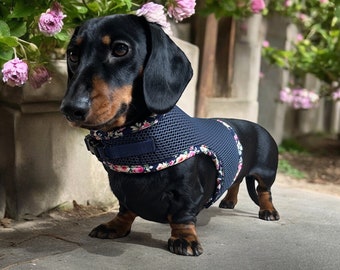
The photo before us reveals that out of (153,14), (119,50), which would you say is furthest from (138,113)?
(153,14)

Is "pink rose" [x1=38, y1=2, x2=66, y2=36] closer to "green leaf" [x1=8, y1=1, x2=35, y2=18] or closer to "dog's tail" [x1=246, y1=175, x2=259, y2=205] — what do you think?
"green leaf" [x1=8, y1=1, x2=35, y2=18]

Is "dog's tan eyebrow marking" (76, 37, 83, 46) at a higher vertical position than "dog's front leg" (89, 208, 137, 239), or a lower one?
higher

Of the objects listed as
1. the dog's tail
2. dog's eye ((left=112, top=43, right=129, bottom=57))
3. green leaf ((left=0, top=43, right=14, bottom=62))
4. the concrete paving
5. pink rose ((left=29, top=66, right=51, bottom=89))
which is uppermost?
dog's eye ((left=112, top=43, right=129, bottom=57))

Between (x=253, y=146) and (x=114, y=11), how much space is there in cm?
85

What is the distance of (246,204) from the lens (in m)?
2.88

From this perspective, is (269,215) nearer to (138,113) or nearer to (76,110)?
(138,113)

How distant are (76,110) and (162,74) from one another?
319 millimetres

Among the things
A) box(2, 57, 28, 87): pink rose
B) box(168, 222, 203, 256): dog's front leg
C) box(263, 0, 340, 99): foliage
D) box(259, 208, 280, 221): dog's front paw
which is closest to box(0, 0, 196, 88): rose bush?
box(2, 57, 28, 87): pink rose

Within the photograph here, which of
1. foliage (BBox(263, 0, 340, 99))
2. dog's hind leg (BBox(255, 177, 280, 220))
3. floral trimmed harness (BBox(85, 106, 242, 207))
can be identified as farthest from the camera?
foliage (BBox(263, 0, 340, 99))

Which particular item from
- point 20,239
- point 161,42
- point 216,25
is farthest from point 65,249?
point 216,25

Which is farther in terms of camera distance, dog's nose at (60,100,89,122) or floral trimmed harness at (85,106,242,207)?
floral trimmed harness at (85,106,242,207)

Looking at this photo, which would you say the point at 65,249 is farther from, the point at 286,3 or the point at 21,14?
the point at 286,3

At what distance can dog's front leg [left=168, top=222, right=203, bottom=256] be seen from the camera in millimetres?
1915

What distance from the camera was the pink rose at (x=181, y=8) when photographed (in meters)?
2.19
